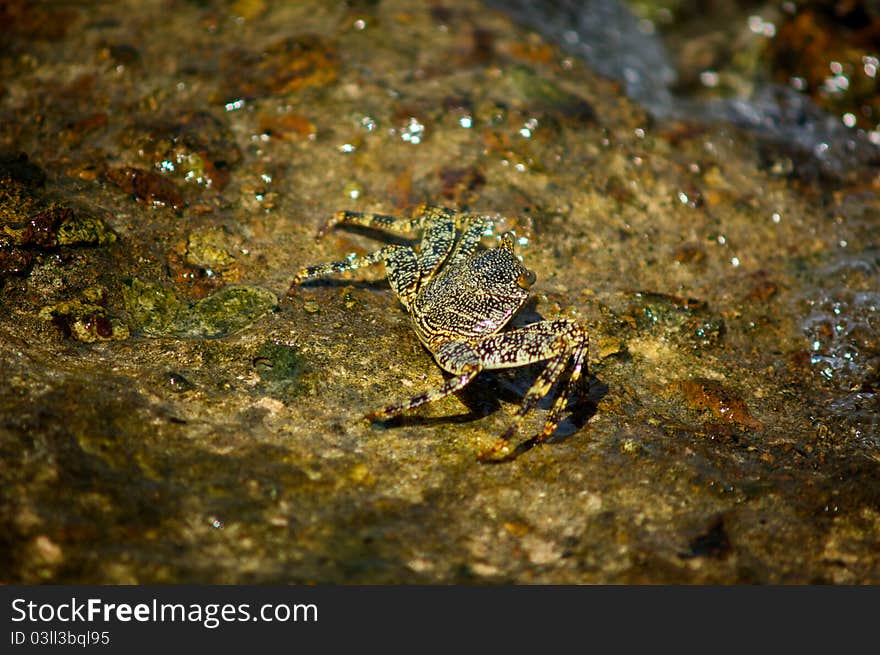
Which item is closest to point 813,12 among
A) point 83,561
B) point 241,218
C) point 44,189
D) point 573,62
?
point 573,62

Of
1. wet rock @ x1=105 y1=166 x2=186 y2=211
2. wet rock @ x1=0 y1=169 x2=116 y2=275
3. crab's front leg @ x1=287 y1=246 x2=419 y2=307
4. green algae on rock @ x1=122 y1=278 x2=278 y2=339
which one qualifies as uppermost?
wet rock @ x1=0 y1=169 x2=116 y2=275

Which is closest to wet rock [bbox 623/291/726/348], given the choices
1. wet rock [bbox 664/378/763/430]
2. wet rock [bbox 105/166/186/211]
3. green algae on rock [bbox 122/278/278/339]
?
wet rock [bbox 664/378/763/430]

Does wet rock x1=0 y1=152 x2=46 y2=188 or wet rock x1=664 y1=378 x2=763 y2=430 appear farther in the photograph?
wet rock x1=0 y1=152 x2=46 y2=188

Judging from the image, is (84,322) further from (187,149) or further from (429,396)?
(429,396)

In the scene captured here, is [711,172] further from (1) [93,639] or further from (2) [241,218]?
(1) [93,639]

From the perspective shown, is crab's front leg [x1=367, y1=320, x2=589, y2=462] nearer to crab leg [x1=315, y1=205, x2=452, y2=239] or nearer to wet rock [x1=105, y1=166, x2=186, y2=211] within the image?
crab leg [x1=315, y1=205, x2=452, y2=239]

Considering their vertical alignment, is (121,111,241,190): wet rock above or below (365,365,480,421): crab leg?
above

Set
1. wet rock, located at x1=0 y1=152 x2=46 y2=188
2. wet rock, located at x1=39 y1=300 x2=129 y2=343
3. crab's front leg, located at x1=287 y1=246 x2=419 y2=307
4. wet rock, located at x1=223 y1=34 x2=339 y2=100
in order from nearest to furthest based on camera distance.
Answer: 1. wet rock, located at x1=39 y1=300 x2=129 y2=343
2. crab's front leg, located at x1=287 y1=246 x2=419 y2=307
3. wet rock, located at x1=0 y1=152 x2=46 y2=188
4. wet rock, located at x1=223 y1=34 x2=339 y2=100
